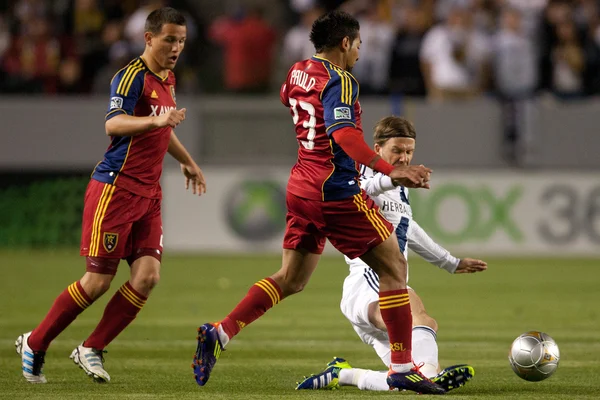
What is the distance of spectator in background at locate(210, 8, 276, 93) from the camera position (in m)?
17.8

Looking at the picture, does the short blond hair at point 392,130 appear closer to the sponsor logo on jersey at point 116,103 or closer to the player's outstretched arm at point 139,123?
the player's outstretched arm at point 139,123

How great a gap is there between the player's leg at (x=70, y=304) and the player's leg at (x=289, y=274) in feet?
2.80

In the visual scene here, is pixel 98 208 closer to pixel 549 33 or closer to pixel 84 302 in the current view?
pixel 84 302

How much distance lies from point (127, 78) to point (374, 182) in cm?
157

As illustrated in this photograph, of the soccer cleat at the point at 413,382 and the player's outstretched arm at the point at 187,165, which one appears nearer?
the soccer cleat at the point at 413,382

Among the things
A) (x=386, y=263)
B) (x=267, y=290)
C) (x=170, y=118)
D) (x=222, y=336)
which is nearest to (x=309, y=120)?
(x=170, y=118)

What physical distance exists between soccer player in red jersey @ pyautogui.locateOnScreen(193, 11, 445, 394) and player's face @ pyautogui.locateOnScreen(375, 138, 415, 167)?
38cm

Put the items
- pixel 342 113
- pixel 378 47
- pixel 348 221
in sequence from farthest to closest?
pixel 378 47, pixel 348 221, pixel 342 113

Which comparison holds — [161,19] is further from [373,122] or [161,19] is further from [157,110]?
[373,122]

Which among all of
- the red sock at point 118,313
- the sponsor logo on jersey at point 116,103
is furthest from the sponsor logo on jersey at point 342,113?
the red sock at point 118,313

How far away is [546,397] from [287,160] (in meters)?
11.4

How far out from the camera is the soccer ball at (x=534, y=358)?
653 cm

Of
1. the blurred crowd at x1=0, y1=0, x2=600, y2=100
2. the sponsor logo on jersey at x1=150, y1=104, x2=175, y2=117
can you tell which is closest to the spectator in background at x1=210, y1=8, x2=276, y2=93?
the blurred crowd at x1=0, y1=0, x2=600, y2=100

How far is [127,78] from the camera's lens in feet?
21.7
